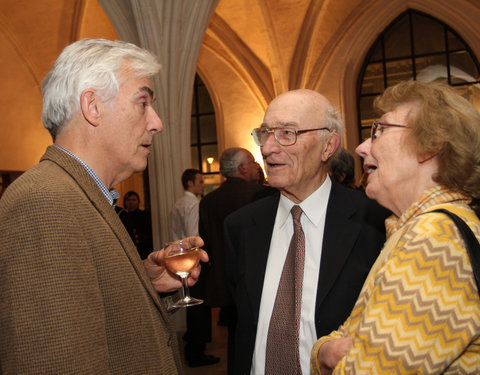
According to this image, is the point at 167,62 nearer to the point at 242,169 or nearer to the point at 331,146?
the point at 242,169

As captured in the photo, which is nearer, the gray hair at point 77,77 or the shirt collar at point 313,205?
the gray hair at point 77,77

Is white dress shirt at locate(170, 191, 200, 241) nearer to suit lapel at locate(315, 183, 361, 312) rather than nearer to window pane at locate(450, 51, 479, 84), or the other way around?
suit lapel at locate(315, 183, 361, 312)

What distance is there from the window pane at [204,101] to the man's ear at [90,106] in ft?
49.0

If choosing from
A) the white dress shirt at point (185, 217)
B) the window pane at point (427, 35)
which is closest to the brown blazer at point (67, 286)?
the white dress shirt at point (185, 217)

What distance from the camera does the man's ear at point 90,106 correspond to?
5.49 feet

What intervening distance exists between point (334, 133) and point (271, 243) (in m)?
0.66

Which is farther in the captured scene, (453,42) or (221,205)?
(453,42)

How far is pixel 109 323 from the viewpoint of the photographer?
1.45 meters

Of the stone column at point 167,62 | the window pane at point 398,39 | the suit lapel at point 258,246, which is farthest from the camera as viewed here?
the window pane at point 398,39

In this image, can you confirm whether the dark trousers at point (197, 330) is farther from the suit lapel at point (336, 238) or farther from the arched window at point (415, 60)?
the arched window at point (415, 60)

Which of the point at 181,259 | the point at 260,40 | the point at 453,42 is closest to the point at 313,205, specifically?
the point at 181,259

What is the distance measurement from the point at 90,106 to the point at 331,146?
52.8 inches

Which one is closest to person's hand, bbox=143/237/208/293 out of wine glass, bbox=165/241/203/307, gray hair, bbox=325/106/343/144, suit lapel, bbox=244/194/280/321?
wine glass, bbox=165/241/203/307

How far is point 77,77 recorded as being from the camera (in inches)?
66.0
